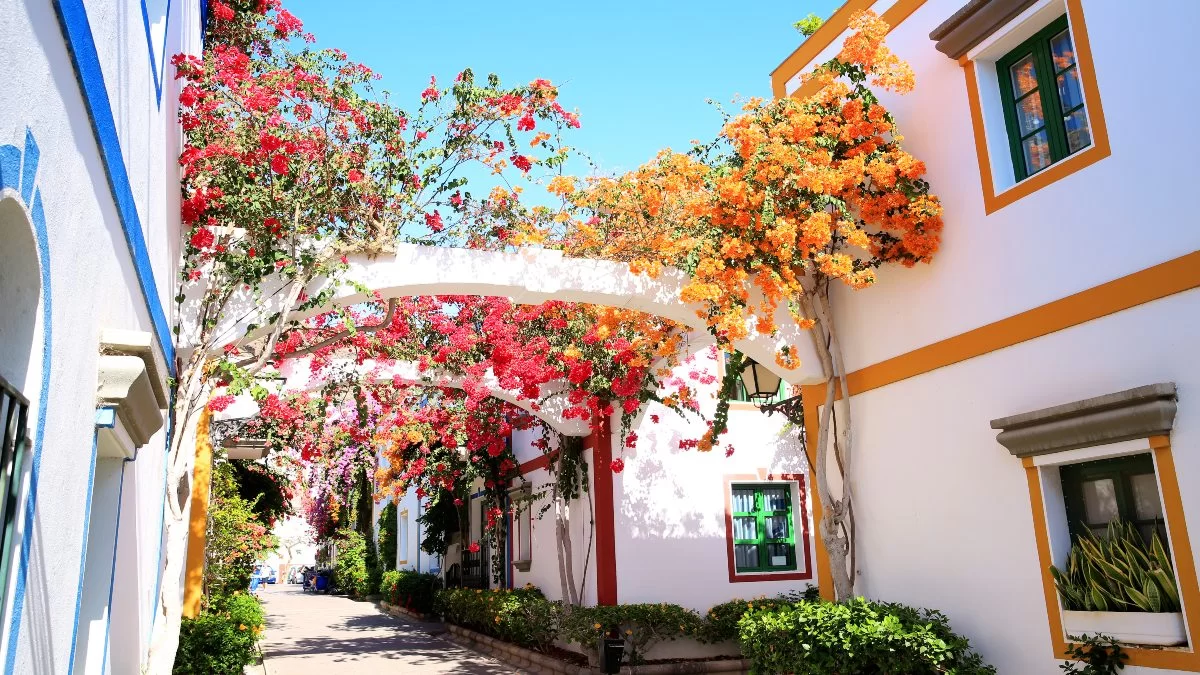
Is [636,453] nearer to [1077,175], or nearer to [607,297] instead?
[607,297]

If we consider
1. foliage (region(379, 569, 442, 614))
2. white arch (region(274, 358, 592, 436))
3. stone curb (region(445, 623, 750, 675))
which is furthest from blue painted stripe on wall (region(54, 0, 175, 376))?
foliage (region(379, 569, 442, 614))

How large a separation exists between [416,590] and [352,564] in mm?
10492

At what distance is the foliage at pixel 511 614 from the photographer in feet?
40.5

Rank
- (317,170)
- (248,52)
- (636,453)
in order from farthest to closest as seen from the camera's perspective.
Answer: (636,453)
(248,52)
(317,170)

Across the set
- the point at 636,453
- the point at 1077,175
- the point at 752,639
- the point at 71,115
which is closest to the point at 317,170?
the point at 71,115

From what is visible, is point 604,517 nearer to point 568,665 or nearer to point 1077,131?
point 568,665

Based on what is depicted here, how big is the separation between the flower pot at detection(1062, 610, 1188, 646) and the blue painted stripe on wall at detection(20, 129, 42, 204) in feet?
18.0

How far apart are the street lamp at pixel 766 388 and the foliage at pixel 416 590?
1069 centimetres

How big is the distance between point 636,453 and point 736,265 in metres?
5.75

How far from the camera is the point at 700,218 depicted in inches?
305

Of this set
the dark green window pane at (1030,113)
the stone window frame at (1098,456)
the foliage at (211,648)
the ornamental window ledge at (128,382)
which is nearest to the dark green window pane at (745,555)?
the foliage at (211,648)

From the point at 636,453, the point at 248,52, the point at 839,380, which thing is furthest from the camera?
the point at 636,453

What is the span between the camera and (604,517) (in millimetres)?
11945

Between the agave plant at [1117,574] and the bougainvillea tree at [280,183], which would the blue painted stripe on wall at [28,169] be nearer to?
the bougainvillea tree at [280,183]
